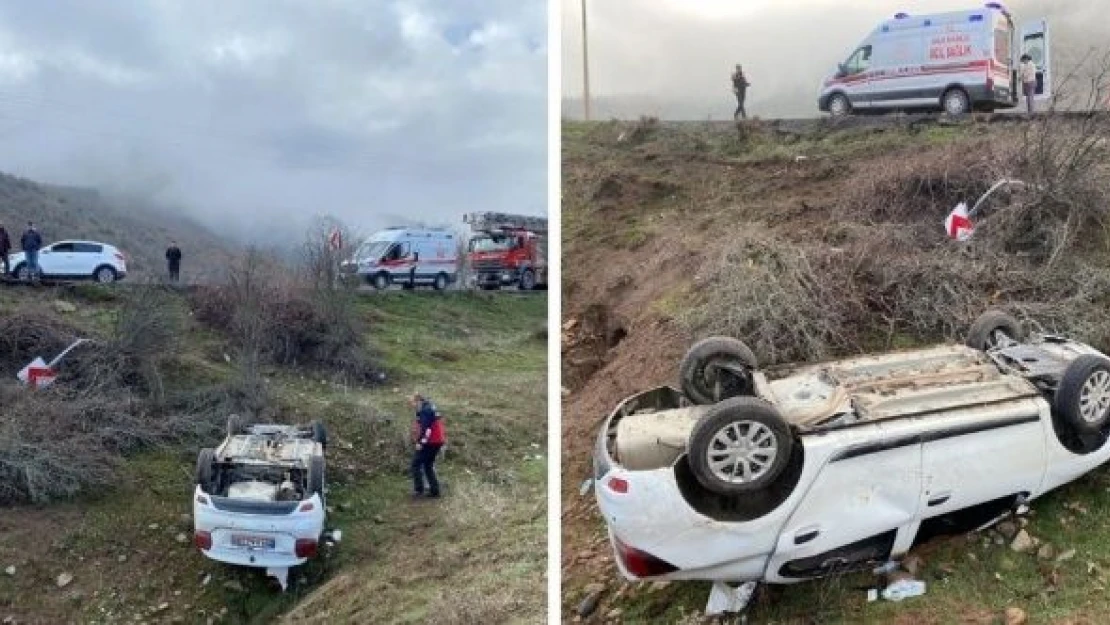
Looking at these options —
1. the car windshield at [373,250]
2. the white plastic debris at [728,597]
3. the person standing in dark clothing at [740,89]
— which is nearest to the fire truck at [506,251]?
the car windshield at [373,250]

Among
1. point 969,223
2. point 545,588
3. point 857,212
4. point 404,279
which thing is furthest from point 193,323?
point 969,223

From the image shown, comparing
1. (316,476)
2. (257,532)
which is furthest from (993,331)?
(257,532)

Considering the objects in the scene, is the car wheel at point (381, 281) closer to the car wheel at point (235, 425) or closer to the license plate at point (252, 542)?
the car wheel at point (235, 425)

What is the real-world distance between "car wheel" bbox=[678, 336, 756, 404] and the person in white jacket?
2.15 meters

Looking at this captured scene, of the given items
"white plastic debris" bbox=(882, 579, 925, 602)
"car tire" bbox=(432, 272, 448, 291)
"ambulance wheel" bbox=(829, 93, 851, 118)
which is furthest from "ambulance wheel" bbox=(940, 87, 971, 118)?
"car tire" bbox=(432, 272, 448, 291)

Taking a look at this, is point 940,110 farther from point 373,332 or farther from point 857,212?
point 373,332

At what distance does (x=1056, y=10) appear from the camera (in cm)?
471

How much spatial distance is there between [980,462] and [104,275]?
16.6 ft

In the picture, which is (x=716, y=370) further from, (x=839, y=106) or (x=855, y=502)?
(x=839, y=106)

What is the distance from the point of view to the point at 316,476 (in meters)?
4.73

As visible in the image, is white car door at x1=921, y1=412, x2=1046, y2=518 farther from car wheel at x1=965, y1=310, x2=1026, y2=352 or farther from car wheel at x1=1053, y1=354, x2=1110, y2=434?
car wheel at x1=965, y1=310, x2=1026, y2=352

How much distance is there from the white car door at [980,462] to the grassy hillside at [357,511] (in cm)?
185

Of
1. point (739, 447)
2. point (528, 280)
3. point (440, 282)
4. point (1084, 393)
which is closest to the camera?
point (739, 447)

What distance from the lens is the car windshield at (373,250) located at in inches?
253
